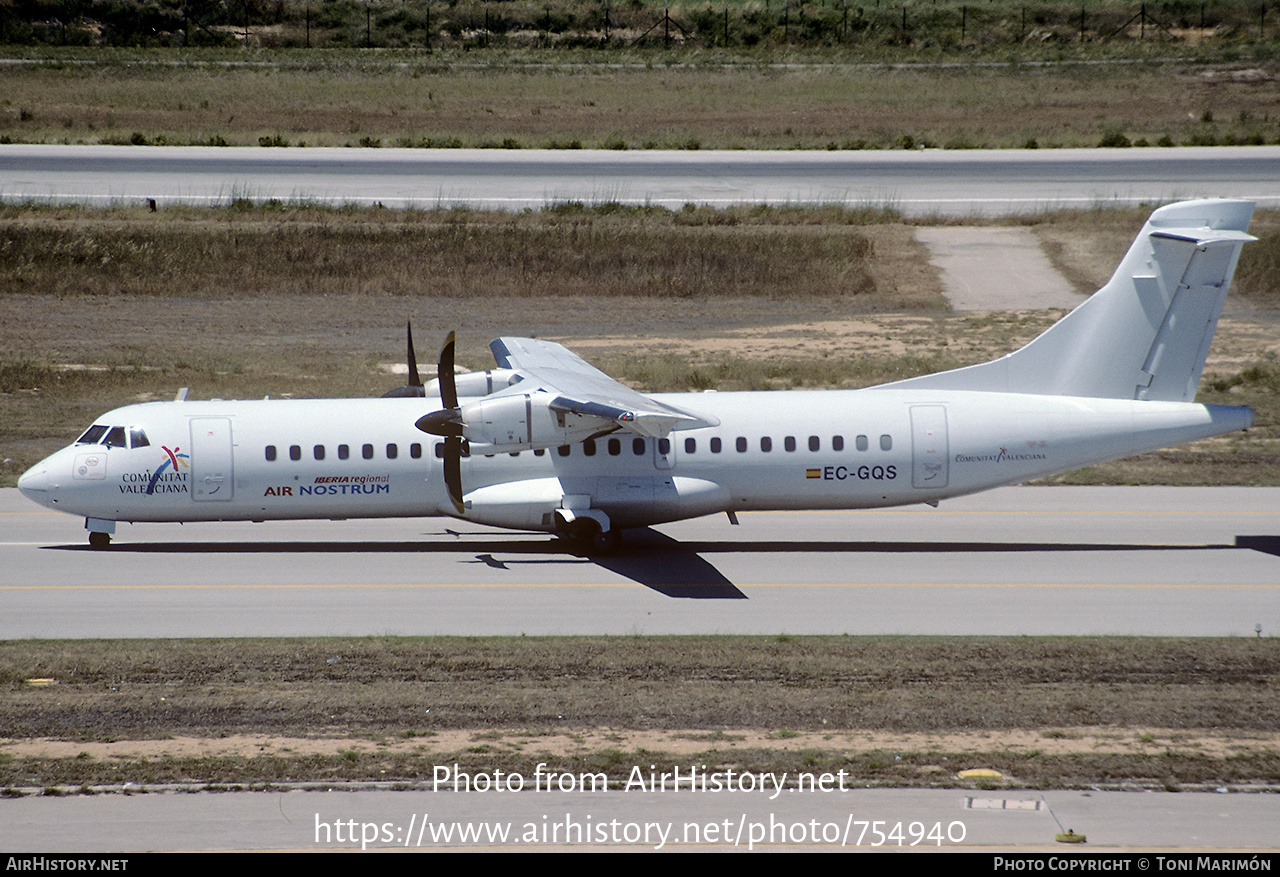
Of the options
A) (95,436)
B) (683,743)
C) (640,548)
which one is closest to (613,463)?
(640,548)

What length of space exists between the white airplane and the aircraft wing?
397 millimetres

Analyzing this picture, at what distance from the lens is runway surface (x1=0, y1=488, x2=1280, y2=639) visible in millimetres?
19969

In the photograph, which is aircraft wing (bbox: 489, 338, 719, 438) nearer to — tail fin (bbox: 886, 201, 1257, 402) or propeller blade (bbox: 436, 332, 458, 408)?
propeller blade (bbox: 436, 332, 458, 408)

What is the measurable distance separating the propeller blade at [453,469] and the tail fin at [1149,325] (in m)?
9.78

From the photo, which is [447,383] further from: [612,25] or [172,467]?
[612,25]

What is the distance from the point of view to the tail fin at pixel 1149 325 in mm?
22969

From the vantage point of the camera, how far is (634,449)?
23656 millimetres

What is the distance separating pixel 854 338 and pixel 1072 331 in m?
18.7

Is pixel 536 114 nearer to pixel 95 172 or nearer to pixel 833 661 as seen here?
pixel 95 172

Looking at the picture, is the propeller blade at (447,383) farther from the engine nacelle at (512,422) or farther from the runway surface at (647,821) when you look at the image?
the runway surface at (647,821)

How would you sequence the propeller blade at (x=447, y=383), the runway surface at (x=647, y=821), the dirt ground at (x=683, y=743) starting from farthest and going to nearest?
the propeller blade at (x=447, y=383)
the dirt ground at (x=683, y=743)
the runway surface at (x=647, y=821)

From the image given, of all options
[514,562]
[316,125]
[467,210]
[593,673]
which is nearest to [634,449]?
[514,562]

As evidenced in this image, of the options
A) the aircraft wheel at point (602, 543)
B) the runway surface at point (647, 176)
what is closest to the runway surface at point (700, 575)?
the aircraft wheel at point (602, 543)

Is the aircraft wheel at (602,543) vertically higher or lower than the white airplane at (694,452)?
lower
